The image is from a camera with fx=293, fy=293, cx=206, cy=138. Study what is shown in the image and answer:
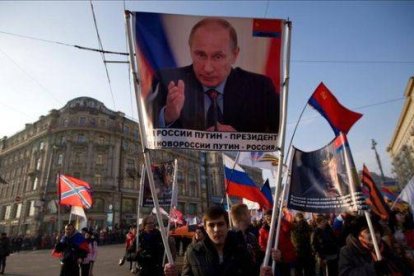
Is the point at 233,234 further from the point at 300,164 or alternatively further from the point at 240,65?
the point at 300,164

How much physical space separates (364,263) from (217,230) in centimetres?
183

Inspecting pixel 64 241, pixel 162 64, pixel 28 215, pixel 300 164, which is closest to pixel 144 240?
pixel 64 241

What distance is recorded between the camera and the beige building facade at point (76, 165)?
45.3 meters

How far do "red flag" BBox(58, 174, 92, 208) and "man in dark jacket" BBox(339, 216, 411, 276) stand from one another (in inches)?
416

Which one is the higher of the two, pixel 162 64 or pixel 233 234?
pixel 162 64

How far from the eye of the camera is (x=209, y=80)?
331cm

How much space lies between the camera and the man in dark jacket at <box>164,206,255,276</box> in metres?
2.50

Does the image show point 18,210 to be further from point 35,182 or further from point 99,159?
point 99,159

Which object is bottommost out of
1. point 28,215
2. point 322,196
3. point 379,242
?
point 379,242

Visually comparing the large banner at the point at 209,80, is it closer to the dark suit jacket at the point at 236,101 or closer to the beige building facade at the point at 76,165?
the dark suit jacket at the point at 236,101

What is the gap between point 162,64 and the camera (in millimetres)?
3229

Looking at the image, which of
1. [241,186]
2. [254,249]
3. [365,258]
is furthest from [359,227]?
[241,186]

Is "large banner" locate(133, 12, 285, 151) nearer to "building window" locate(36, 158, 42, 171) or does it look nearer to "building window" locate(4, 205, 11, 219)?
"building window" locate(36, 158, 42, 171)

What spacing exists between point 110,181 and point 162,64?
4765cm
